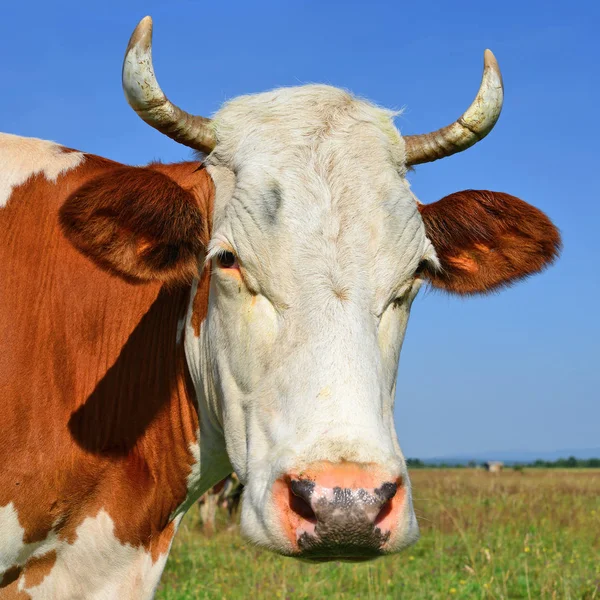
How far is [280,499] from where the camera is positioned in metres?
3.29

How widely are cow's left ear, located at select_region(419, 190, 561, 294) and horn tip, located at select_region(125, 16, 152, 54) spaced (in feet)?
5.43

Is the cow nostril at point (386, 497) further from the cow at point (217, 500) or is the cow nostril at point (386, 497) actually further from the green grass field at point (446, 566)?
the cow at point (217, 500)

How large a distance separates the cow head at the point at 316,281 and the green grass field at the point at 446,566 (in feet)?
10.0

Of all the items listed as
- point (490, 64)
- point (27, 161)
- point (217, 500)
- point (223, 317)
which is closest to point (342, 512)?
point (223, 317)

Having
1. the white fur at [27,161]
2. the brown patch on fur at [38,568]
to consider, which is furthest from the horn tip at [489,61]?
the brown patch on fur at [38,568]

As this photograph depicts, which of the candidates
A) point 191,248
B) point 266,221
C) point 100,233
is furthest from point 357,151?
point 100,233

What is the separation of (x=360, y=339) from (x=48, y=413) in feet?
5.68

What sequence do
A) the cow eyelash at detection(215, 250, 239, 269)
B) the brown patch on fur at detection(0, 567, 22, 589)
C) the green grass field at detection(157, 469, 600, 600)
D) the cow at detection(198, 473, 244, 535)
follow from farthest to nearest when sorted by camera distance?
the cow at detection(198, 473, 244, 535), the green grass field at detection(157, 469, 600, 600), the brown patch on fur at detection(0, 567, 22, 589), the cow eyelash at detection(215, 250, 239, 269)

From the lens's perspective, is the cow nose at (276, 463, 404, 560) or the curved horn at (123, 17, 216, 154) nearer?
the cow nose at (276, 463, 404, 560)

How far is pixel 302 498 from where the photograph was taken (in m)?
3.17

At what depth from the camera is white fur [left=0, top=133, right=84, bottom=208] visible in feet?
15.2

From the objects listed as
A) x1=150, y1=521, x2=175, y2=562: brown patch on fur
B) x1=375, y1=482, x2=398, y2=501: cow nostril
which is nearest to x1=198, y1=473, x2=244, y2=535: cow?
x1=150, y1=521, x2=175, y2=562: brown patch on fur

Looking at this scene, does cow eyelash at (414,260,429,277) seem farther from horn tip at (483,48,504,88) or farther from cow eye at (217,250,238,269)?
horn tip at (483,48,504,88)

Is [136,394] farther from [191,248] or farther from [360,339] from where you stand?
[360,339]
